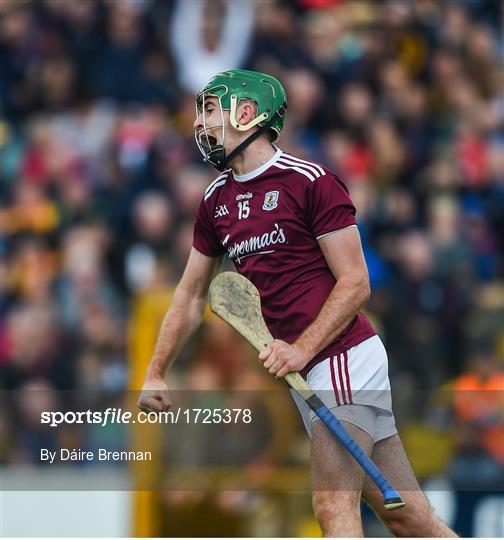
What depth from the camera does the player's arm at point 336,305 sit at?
4.65 meters

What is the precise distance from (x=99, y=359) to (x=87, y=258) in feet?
3.27

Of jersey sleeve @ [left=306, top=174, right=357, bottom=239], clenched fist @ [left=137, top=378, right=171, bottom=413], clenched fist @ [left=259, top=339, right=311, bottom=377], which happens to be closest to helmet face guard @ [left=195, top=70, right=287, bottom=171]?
jersey sleeve @ [left=306, top=174, right=357, bottom=239]

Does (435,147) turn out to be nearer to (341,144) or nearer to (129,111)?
(341,144)

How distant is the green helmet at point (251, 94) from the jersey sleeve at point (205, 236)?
0.37m

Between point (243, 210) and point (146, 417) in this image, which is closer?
point (243, 210)

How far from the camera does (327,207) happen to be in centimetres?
471

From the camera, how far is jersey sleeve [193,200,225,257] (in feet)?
16.6

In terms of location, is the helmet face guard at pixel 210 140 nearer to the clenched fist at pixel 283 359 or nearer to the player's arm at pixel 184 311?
the player's arm at pixel 184 311

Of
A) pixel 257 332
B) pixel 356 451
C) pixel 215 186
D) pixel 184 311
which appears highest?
pixel 215 186

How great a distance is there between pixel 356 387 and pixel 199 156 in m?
5.26

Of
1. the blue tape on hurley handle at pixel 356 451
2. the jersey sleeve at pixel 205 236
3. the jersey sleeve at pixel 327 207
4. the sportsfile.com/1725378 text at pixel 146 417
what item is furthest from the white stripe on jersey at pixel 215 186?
the sportsfile.com/1725378 text at pixel 146 417

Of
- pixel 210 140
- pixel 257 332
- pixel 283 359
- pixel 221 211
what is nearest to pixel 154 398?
pixel 257 332

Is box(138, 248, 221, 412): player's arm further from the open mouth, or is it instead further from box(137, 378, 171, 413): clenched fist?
the open mouth

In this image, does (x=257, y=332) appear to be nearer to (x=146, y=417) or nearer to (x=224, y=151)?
(x=224, y=151)
